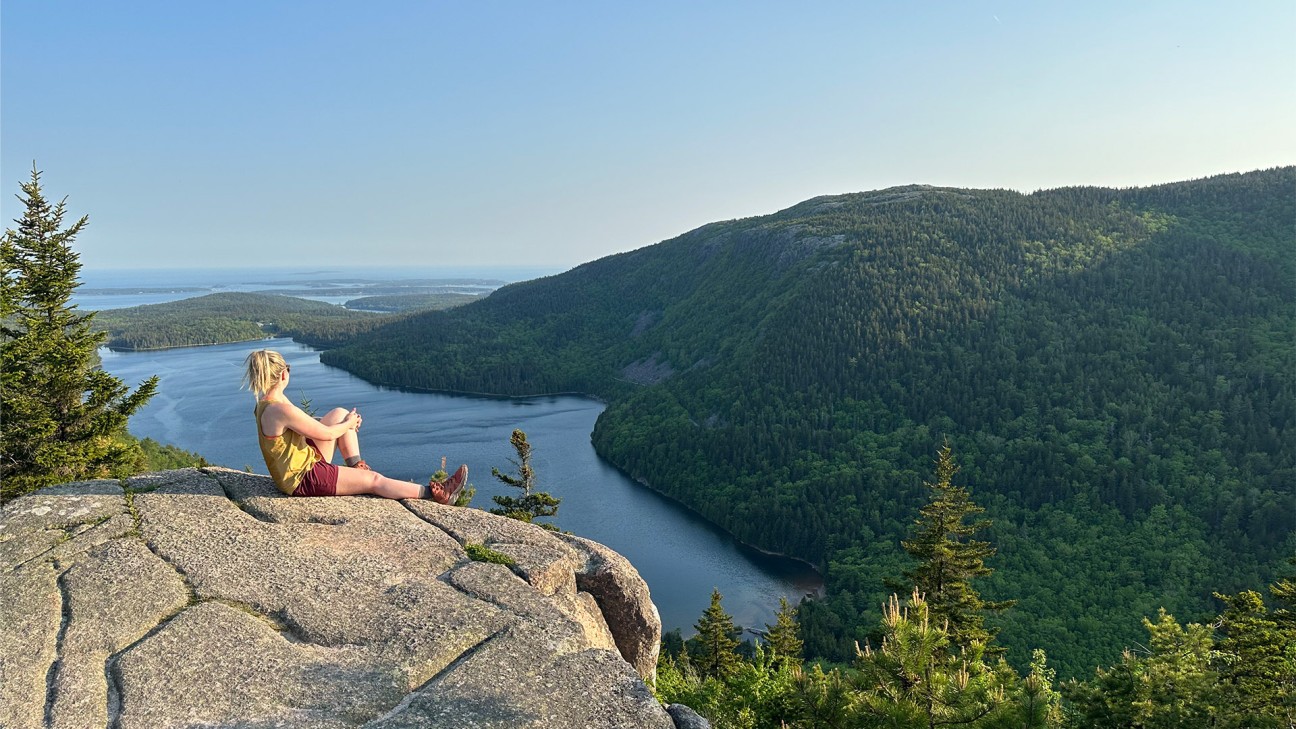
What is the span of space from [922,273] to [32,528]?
151411 mm

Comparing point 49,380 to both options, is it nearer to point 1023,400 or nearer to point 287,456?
point 287,456

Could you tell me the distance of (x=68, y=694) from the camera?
21.5 feet

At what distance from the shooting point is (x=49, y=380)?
2152 centimetres

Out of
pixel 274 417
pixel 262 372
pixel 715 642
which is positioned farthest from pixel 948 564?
pixel 262 372

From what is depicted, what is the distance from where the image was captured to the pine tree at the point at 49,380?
20844 millimetres

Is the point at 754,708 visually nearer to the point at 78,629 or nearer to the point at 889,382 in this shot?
the point at 78,629

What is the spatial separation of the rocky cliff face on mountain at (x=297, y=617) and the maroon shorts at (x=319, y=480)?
167 mm

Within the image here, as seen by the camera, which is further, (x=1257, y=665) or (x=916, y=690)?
(x=1257, y=665)

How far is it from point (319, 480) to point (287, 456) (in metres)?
0.71

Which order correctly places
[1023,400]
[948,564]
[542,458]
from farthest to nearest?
[542,458]
[1023,400]
[948,564]

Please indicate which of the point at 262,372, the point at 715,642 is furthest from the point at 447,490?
the point at 715,642

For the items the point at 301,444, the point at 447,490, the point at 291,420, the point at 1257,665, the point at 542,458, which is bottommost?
the point at 542,458

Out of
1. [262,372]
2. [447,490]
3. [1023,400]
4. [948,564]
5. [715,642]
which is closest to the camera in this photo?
[262,372]

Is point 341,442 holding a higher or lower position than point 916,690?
higher
